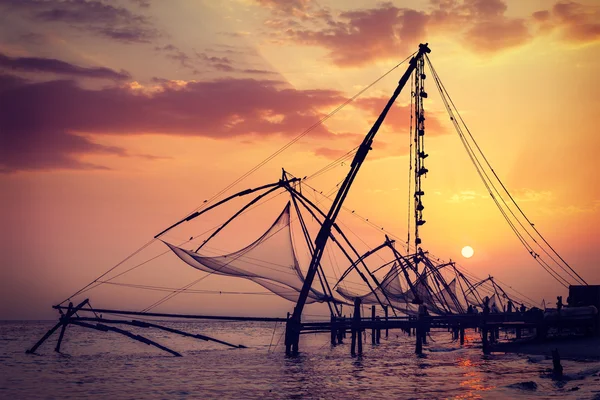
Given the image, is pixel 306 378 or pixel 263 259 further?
pixel 263 259

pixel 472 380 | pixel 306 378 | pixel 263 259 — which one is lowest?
pixel 306 378

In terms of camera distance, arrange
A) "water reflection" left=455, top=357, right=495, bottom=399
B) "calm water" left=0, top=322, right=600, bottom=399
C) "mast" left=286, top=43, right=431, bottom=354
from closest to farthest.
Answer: "water reflection" left=455, top=357, right=495, bottom=399 → "calm water" left=0, top=322, right=600, bottom=399 → "mast" left=286, top=43, right=431, bottom=354

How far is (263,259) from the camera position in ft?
99.9

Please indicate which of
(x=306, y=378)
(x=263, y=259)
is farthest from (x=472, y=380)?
(x=263, y=259)

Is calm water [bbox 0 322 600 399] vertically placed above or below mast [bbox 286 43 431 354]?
below

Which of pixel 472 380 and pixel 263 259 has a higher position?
pixel 263 259

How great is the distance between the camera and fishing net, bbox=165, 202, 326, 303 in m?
29.6

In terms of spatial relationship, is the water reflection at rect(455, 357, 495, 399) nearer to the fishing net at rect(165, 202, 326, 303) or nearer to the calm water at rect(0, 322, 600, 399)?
the calm water at rect(0, 322, 600, 399)

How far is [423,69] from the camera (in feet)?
93.8

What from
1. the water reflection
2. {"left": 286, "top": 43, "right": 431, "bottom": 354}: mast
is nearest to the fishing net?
{"left": 286, "top": 43, "right": 431, "bottom": 354}: mast

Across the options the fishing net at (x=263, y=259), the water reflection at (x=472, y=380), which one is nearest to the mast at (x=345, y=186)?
the fishing net at (x=263, y=259)

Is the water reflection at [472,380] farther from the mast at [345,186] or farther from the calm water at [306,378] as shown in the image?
the mast at [345,186]

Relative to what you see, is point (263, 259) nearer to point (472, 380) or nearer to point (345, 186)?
point (345, 186)

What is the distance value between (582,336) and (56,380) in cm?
2551
